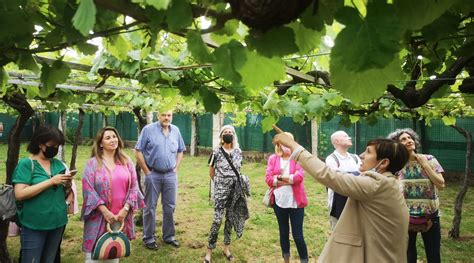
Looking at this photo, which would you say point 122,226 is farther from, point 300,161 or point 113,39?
point 113,39

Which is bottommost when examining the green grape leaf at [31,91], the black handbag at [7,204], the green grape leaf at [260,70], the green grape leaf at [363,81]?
the black handbag at [7,204]

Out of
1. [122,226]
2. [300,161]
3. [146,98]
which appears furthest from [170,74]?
[146,98]

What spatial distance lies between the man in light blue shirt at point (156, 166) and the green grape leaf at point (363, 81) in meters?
4.63

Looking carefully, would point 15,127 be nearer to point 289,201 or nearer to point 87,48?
point 289,201

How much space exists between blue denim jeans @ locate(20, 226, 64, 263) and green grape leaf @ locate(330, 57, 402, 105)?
3382 millimetres

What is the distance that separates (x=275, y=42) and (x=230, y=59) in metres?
0.13

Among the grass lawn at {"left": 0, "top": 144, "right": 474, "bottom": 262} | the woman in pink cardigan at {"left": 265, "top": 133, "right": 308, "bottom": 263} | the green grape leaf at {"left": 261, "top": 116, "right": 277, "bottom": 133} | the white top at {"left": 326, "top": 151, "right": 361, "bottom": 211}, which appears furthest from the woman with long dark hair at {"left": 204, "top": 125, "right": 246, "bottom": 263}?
the green grape leaf at {"left": 261, "top": 116, "right": 277, "bottom": 133}

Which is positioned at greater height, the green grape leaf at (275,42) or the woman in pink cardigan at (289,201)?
the green grape leaf at (275,42)

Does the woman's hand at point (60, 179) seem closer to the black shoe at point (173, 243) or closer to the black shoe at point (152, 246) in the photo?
the black shoe at point (152, 246)

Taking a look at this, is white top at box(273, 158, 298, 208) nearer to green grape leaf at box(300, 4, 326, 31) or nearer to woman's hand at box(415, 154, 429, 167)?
woman's hand at box(415, 154, 429, 167)

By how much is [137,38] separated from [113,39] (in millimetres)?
233

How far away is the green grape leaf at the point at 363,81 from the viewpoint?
0.84 meters

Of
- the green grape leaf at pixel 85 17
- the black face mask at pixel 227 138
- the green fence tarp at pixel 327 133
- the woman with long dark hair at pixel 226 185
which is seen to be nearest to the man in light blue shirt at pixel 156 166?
the woman with long dark hair at pixel 226 185

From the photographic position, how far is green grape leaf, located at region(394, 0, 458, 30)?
0.74m
